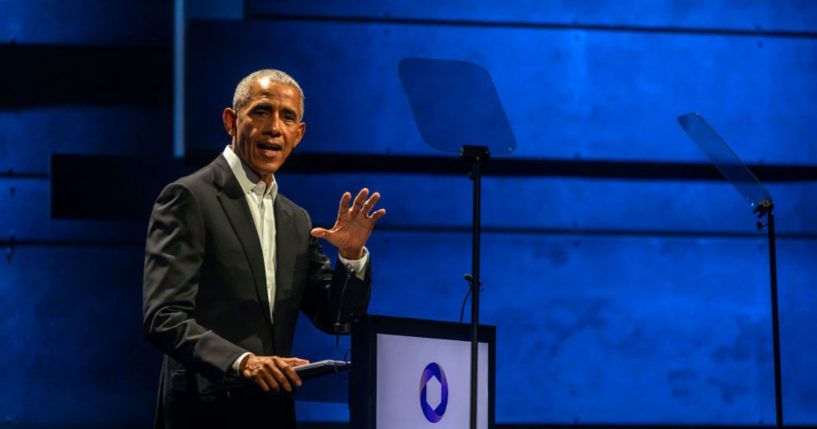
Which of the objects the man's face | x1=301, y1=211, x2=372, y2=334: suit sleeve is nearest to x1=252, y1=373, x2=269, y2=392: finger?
x1=301, y1=211, x2=372, y2=334: suit sleeve

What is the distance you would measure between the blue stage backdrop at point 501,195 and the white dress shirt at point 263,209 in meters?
1.23

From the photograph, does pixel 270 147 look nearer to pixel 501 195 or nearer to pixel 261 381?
pixel 261 381

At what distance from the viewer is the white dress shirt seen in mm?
2020

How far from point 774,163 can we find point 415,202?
51.4 inches

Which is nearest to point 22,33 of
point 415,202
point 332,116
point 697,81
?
point 332,116

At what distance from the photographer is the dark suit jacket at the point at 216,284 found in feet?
5.89

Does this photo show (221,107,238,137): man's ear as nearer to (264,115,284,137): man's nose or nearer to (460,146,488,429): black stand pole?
(264,115,284,137): man's nose

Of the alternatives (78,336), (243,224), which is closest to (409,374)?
(243,224)

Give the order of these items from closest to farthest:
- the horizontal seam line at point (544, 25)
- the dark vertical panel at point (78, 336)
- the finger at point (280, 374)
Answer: the finger at point (280, 374) < the dark vertical panel at point (78, 336) < the horizontal seam line at point (544, 25)

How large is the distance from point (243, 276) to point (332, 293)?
23 cm

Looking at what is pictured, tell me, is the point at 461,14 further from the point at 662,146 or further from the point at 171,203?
the point at 171,203

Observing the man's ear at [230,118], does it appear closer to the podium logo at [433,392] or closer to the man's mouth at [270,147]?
the man's mouth at [270,147]

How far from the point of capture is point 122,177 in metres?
3.29

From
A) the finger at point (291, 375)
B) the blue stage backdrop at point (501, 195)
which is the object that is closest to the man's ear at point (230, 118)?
the finger at point (291, 375)
